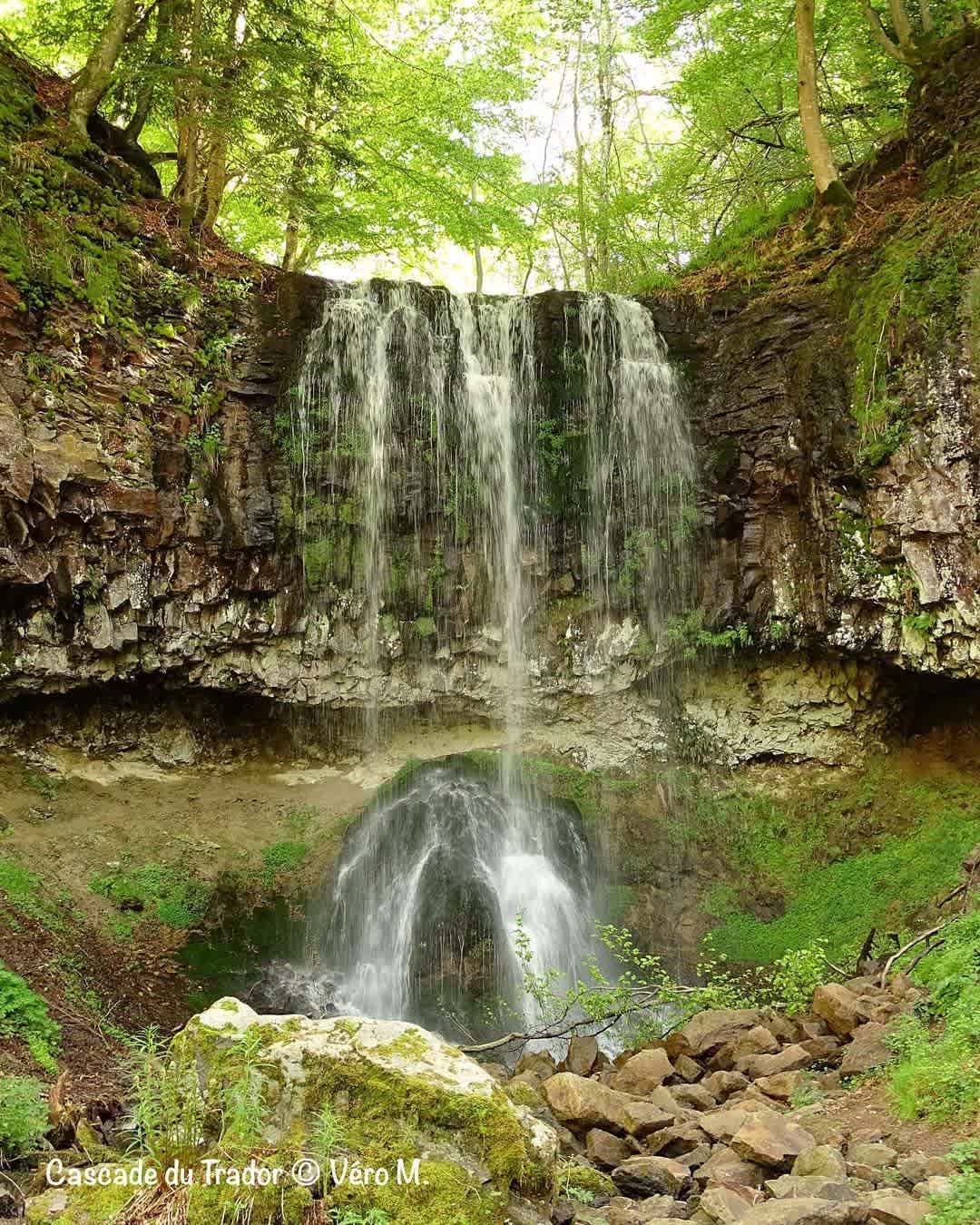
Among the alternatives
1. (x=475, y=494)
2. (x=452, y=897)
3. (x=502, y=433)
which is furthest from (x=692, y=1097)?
(x=502, y=433)

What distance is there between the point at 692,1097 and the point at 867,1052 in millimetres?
1198

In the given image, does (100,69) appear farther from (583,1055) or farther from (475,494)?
(583,1055)

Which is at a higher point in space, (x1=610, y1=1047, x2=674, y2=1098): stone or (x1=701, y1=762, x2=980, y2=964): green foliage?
(x1=701, y1=762, x2=980, y2=964): green foliage

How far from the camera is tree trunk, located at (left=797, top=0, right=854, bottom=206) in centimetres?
1130

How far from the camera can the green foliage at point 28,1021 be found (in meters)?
5.73

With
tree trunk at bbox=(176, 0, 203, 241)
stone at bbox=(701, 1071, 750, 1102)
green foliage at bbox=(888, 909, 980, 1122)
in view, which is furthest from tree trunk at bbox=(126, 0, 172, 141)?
green foliage at bbox=(888, 909, 980, 1122)

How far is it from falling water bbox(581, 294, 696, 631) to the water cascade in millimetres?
26

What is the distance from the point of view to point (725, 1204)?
3678 millimetres

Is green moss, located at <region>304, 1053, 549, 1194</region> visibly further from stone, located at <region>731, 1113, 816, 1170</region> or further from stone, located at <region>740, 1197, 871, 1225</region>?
stone, located at <region>731, 1113, 816, 1170</region>

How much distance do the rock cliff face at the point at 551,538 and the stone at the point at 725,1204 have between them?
7.72 meters

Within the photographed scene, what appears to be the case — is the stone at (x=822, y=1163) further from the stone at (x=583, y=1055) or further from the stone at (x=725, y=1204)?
the stone at (x=583, y=1055)

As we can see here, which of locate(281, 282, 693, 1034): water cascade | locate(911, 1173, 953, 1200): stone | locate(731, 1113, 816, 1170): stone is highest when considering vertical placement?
locate(281, 282, 693, 1034): water cascade

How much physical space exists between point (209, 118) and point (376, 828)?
9776mm

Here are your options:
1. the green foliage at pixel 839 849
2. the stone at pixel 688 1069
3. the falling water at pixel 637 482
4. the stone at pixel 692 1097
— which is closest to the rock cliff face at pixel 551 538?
the falling water at pixel 637 482
